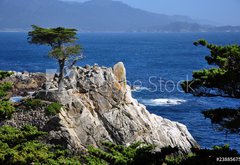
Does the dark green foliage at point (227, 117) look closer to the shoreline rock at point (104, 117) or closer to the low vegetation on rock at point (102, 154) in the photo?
the low vegetation on rock at point (102, 154)

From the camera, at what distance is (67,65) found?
39.5 meters

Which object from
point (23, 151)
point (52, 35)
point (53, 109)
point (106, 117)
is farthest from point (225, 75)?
point (52, 35)

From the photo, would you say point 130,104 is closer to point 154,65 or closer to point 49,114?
point 49,114

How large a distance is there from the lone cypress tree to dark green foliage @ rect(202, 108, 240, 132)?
23.2 metres

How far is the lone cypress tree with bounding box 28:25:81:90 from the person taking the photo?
36.8 m

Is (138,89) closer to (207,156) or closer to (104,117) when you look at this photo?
(104,117)

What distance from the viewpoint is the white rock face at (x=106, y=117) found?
32.5 meters

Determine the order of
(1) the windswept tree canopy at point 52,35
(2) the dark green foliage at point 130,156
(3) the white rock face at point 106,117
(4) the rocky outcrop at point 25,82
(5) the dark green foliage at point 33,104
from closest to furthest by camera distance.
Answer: (2) the dark green foliage at point 130,156 < (3) the white rock face at point 106,117 < (5) the dark green foliage at point 33,104 < (1) the windswept tree canopy at point 52,35 < (4) the rocky outcrop at point 25,82

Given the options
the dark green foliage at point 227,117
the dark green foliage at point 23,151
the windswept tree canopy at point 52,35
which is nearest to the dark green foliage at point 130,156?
the dark green foliage at point 23,151

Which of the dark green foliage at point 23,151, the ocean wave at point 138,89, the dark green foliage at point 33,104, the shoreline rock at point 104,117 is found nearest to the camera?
the dark green foliage at point 23,151

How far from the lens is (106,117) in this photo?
3462 cm

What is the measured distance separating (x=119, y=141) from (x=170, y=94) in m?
30.9

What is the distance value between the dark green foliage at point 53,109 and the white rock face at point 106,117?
42cm

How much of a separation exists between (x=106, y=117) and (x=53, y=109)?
4671 mm
